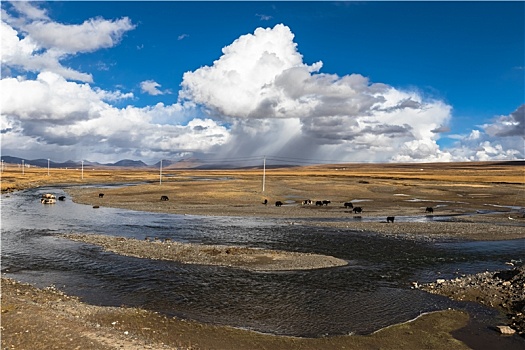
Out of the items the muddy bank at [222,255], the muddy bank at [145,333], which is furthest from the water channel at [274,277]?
the muddy bank at [222,255]

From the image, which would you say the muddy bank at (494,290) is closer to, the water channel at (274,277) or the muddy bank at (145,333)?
the water channel at (274,277)

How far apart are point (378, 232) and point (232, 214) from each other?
19726 millimetres

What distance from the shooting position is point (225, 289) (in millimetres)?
19781

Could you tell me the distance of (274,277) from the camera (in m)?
22.0

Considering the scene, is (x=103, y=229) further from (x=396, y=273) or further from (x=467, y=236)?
(x=467, y=236)

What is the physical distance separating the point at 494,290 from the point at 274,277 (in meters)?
11.2

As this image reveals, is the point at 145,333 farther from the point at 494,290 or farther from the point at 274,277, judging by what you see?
the point at 494,290

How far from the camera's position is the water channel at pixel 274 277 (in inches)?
663

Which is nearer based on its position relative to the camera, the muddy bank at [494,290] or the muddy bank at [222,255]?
the muddy bank at [494,290]

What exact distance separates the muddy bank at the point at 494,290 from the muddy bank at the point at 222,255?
6715 millimetres

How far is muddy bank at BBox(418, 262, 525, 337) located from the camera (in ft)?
56.4

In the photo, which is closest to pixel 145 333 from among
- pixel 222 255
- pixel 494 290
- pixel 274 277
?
pixel 274 277

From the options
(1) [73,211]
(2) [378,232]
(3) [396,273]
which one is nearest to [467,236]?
(2) [378,232]

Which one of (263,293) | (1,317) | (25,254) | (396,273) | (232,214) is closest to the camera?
(1,317)
